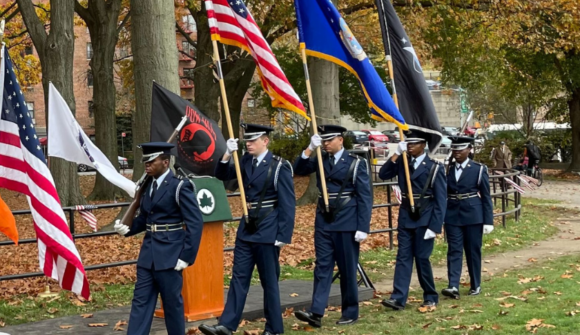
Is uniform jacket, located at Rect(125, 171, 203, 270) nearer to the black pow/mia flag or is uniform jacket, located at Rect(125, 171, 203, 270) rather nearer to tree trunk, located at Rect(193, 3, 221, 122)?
the black pow/mia flag

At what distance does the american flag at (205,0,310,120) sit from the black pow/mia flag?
76 centimetres

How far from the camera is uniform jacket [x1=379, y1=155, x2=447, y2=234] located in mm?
10258

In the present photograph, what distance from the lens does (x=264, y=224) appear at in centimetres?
859

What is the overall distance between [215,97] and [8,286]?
17217 mm

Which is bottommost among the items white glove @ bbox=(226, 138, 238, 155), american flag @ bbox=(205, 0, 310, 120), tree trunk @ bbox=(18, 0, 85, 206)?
white glove @ bbox=(226, 138, 238, 155)

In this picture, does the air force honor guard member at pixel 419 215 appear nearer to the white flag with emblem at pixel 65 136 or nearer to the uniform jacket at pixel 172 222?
the white flag with emblem at pixel 65 136

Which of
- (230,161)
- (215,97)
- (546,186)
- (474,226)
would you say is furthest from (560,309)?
(546,186)

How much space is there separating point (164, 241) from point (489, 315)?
141 inches

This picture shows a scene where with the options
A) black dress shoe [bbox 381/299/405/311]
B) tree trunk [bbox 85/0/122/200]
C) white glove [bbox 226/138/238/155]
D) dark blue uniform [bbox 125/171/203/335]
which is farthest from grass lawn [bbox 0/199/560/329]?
tree trunk [bbox 85/0/122/200]

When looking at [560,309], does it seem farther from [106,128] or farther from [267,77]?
[106,128]

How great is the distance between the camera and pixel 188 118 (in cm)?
930

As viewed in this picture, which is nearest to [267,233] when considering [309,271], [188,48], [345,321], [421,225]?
[345,321]

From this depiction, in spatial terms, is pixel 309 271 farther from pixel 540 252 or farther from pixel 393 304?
pixel 540 252

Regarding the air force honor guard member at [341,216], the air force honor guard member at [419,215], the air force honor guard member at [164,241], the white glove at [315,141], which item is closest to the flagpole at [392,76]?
the air force honor guard member at [419,215]
